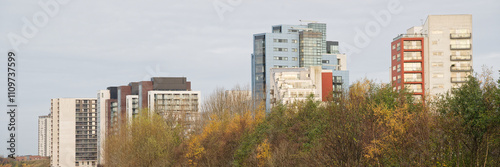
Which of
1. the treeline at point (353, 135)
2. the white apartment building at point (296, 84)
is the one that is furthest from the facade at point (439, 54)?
the treeline at point (353, 135)

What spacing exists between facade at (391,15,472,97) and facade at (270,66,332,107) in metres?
30.0

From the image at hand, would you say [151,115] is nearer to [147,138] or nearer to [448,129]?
[147,138]

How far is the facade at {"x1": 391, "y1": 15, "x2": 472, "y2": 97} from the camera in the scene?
5054 inches

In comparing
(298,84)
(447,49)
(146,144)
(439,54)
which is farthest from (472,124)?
(298,84)

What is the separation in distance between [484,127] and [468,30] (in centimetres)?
8611

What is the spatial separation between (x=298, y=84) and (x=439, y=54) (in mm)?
39641

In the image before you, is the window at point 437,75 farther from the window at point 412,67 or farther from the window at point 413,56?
the window at point 413,56

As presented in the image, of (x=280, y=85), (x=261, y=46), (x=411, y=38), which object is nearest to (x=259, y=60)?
(x=261, y=46)

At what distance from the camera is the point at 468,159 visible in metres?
50.7

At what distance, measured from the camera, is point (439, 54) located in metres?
129

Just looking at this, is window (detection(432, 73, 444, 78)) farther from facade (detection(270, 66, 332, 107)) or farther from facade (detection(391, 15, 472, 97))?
facade (detection(270, 66, 332, 107))

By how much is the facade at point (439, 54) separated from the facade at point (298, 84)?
30.0 meters

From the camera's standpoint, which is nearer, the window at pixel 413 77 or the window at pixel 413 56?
the window at pixel 413 77

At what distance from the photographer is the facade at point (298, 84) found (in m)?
153
